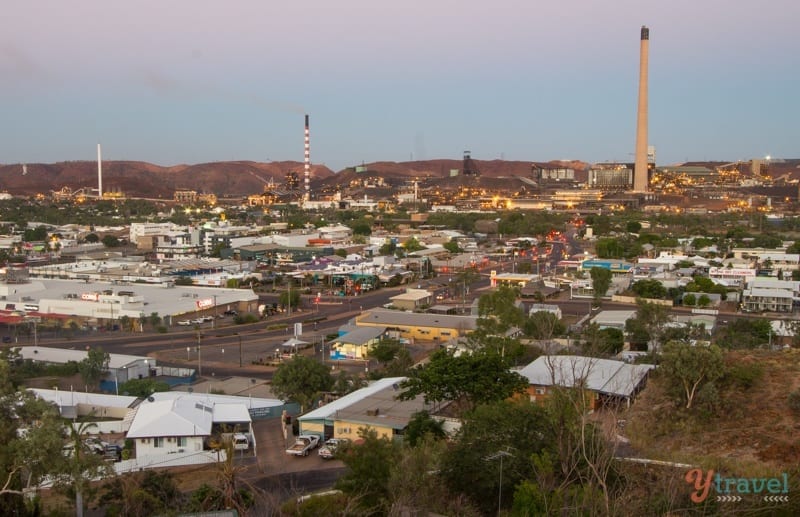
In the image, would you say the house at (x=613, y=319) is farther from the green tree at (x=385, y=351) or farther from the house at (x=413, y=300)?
the house at (x=413, y=300)

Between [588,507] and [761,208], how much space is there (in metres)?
33.9

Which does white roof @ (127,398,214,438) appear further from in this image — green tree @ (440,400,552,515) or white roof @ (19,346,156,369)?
white roof @ (19,346,156,369)

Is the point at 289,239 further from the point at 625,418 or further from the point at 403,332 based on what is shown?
the point at 625,418

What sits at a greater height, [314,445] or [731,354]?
[731,354]

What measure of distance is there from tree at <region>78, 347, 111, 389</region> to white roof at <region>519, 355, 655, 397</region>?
12.2ft

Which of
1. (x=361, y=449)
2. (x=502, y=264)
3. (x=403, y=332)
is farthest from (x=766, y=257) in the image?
(x=361, y=449)

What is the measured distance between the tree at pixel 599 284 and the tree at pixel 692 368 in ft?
21.2

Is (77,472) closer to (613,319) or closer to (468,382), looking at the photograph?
(468,382)

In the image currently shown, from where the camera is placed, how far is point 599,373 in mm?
5766

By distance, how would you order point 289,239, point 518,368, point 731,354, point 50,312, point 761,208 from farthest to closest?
point 761,208, point 289,239, point 50,312, point 518,368, point 731,354

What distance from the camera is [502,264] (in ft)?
55.4

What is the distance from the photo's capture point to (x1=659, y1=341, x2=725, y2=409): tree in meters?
4.64

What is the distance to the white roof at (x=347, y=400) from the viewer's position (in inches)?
204

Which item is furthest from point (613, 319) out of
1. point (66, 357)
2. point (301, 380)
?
point (66, 357)
